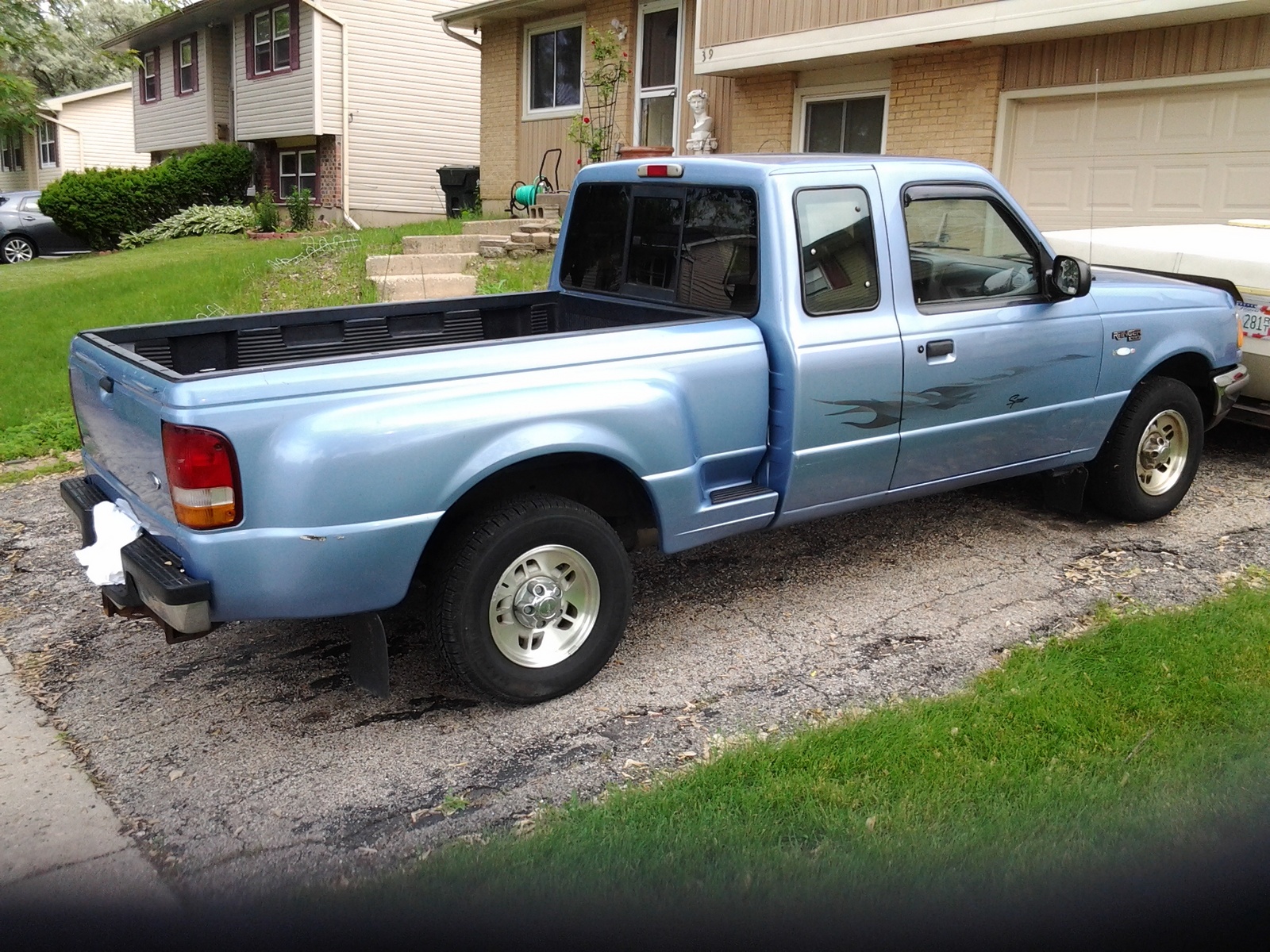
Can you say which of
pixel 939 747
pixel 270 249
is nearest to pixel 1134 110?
pixel 939 747

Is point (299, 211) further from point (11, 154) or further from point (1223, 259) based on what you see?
point (11, 154)

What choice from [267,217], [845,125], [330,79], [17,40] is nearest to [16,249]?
[267,217]

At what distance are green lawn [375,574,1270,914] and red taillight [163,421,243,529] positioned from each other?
3.96 feet

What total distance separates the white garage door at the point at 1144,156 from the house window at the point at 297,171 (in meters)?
17.4

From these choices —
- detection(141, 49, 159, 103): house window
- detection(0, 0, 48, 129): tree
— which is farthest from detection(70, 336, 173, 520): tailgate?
detection(141, 49, 159, 103): house window

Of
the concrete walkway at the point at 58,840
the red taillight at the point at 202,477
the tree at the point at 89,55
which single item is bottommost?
the concrete walkway at the point at 58,840

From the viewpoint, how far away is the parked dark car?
906 inches

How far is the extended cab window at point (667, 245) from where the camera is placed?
462 cm

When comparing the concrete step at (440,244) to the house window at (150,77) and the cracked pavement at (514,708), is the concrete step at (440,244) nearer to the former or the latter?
the cracked pavement at (514,708)

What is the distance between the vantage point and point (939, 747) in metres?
3.66

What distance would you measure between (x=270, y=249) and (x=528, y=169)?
4513mm

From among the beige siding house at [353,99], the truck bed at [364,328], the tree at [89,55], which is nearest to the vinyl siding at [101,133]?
the tree at [89,55]

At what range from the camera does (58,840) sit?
3322 millimetres

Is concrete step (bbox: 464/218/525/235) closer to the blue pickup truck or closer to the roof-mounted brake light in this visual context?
the blue pickup truck
